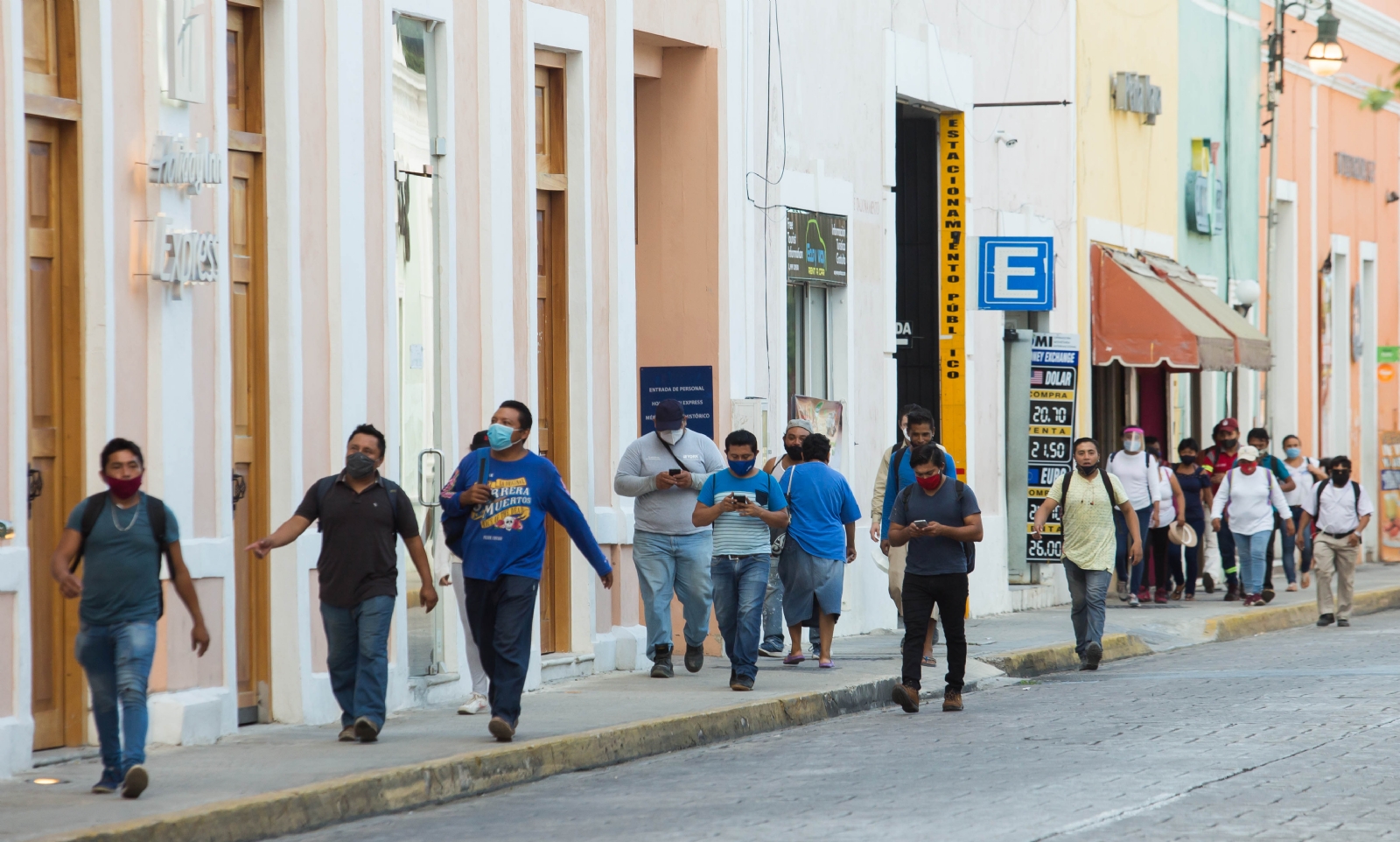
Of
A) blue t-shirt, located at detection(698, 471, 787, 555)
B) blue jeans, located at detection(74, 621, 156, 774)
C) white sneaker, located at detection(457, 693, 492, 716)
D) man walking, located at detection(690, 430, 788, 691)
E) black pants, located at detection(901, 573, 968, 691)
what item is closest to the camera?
blue jeans, located at detection(74, 621, 156, 774)

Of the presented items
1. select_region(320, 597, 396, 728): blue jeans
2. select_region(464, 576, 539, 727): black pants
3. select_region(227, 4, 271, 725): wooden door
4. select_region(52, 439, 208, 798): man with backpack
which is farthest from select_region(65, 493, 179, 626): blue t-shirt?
select_region(227, 4, 271, 725): wooden door

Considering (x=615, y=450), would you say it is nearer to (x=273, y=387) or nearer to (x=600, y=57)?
(x=600, y=57)

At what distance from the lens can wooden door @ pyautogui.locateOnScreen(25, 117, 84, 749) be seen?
1078cm

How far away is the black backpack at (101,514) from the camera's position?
9398 mm

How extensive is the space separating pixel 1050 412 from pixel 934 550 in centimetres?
866

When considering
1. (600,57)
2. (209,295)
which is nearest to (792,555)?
(600,57)

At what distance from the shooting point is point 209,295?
11.7 m

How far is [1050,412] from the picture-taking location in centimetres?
2211

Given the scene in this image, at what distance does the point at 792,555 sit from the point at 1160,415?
13192 millimetres

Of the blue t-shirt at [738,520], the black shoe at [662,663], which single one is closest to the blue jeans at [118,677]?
the blue t-shirt at [738,520]

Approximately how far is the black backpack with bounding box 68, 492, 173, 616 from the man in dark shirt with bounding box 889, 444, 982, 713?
18.1 ft

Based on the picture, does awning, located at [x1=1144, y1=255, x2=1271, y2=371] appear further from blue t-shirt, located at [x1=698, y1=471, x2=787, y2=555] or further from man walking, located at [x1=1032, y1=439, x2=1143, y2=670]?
blue t-shirt, located at [x1=698, y1=471, x2=787, y2=555]

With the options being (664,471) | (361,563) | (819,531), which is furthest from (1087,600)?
(361,563)

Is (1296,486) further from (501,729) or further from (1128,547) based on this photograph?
(501,729)
